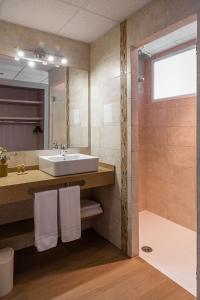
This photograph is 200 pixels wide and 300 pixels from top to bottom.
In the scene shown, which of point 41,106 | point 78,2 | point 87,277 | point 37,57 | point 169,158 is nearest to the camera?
point 78,2

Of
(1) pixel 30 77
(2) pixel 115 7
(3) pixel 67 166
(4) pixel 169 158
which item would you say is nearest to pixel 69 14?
(2) pixel 115 7

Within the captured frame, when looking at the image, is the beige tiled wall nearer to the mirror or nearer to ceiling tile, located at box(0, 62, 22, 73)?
the mirror

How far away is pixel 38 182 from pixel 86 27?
1.70m

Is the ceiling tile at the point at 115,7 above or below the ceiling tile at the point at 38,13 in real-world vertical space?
below

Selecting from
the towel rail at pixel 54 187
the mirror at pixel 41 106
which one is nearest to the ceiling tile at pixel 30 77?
the mirror at pixel 41 106

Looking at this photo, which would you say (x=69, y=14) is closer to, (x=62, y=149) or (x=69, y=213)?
Answer: (x=62, y=149)

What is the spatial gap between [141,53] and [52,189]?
→ 2372 mm

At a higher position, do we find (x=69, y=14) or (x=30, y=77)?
(x=69, y=14)

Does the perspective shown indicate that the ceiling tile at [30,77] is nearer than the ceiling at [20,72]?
No

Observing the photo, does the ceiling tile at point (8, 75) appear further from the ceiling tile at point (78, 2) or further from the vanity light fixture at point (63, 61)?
the ceiling tile at point (78, 2)

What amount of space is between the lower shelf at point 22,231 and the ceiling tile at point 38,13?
6.63 ft

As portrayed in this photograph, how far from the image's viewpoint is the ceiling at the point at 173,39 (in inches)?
96.8

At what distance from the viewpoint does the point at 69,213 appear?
2.20 m

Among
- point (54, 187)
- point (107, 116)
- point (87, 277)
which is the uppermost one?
point (107, 116)
